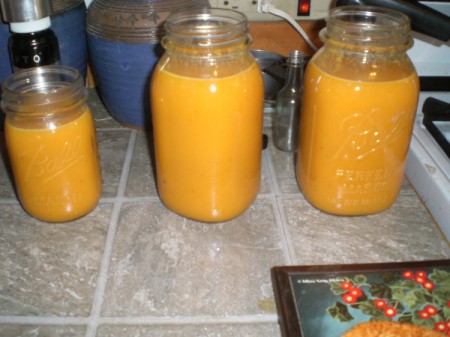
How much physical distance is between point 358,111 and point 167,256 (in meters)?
0.29

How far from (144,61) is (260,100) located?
263mm

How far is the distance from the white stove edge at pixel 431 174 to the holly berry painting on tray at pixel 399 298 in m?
0.11

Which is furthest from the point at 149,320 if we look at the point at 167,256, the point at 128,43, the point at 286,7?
the point at 286,7

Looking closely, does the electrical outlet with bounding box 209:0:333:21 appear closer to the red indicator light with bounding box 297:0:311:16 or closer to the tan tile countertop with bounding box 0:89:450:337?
the red indicator light with bounding box 297:0:311:16

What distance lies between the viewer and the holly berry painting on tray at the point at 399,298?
491 mm

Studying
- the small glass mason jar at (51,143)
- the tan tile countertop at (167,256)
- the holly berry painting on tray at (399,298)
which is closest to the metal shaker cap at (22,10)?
the small glass mason jar at (51,143)

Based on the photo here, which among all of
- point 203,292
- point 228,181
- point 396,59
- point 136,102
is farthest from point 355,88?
point 136,102

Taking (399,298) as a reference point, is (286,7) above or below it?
above

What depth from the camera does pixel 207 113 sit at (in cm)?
55

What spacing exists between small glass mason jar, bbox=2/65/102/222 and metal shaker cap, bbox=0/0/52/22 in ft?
0.44

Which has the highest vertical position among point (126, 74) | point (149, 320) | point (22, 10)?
point (22, 10)

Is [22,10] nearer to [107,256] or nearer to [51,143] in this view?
[51,143]

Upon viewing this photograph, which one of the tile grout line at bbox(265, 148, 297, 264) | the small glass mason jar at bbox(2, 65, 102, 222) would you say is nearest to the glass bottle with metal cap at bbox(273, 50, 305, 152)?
the tile grout line at bbox(265, 148, 297, 264)

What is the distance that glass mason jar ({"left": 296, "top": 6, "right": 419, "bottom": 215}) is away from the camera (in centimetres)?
56
